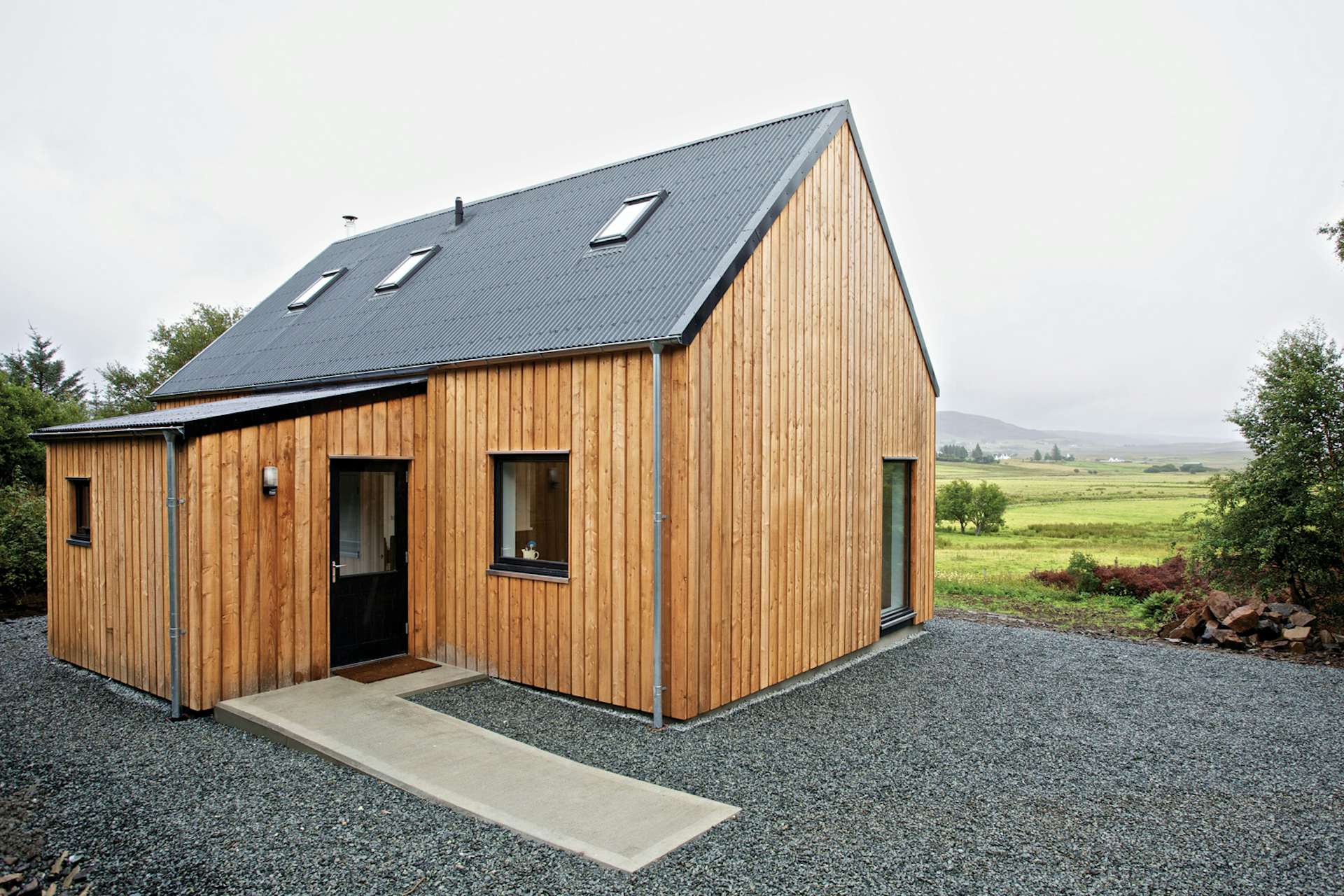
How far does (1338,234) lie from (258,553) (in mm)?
14780

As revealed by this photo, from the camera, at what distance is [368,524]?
7.70m

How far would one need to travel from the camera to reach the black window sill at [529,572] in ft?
22.5

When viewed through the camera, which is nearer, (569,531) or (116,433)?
(569,531)

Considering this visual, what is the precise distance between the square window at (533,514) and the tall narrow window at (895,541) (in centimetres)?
430

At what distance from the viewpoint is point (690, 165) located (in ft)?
29.7

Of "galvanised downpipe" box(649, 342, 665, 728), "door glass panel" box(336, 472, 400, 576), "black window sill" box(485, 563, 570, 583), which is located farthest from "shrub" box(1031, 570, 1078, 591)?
"door glass panel" box(336, 472, 400, 576)

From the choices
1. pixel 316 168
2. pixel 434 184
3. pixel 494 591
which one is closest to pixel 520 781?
pixel 494 591

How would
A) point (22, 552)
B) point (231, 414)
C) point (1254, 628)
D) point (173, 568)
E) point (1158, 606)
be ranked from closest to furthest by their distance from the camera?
point (173, 568)
point (231, 414)
point (1254, 628)
point (22, 552)
point (1158, 606)

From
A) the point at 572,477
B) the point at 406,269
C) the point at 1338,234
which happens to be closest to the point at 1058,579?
the point at 1338,234

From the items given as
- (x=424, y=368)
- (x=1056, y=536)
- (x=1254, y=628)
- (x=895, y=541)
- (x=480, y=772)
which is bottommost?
(x=1056, y=536)

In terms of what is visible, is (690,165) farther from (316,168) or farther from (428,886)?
(316,168)

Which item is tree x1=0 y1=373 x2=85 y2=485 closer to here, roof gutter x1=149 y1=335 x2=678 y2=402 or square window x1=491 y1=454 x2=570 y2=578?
roof gutter x1=149 y1=335 x2=678 y2=402

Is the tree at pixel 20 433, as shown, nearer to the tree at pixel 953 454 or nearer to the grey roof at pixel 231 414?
the grey roof at pixel 231 414

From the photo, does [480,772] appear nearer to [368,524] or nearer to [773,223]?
[368,524]
